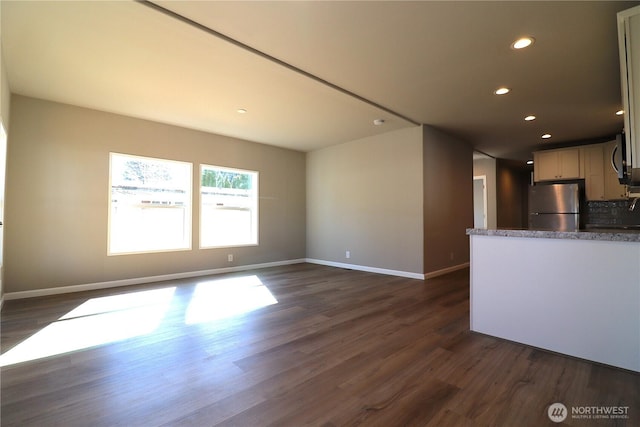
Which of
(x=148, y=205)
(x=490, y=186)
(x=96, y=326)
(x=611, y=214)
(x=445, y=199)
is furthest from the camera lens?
(x=490, y=186)

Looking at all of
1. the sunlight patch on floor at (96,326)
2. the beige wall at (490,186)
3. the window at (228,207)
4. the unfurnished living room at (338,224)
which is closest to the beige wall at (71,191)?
the unfurnished living room at (338,224)

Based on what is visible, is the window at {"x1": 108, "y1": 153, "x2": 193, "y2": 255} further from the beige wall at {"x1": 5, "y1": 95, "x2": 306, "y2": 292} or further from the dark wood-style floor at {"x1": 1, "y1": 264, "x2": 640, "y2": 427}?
the dark wood-style floor at {"x1": 1, "y1": 264, "x2": 640, "y2": 427}

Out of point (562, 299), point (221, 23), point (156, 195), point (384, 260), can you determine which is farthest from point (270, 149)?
point (562, 299)

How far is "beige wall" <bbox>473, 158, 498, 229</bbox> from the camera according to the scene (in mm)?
7613

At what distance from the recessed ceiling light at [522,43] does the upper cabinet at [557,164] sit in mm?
4264

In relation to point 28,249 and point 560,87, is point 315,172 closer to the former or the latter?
point 560,87

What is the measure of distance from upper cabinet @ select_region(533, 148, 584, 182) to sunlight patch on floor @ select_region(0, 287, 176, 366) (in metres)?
7.26

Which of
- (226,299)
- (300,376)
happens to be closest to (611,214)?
(300,376)

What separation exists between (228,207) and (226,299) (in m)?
2.49

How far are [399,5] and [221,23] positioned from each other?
143cm

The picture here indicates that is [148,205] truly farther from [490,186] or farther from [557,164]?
[490,186]

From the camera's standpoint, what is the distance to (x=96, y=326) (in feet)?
9.11

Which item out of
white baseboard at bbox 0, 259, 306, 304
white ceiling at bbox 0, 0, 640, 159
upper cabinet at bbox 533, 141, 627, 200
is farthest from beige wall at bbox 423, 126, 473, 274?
white baseboard at bbox 0, 259, 306, 304

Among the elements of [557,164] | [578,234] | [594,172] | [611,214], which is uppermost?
[557,164]
